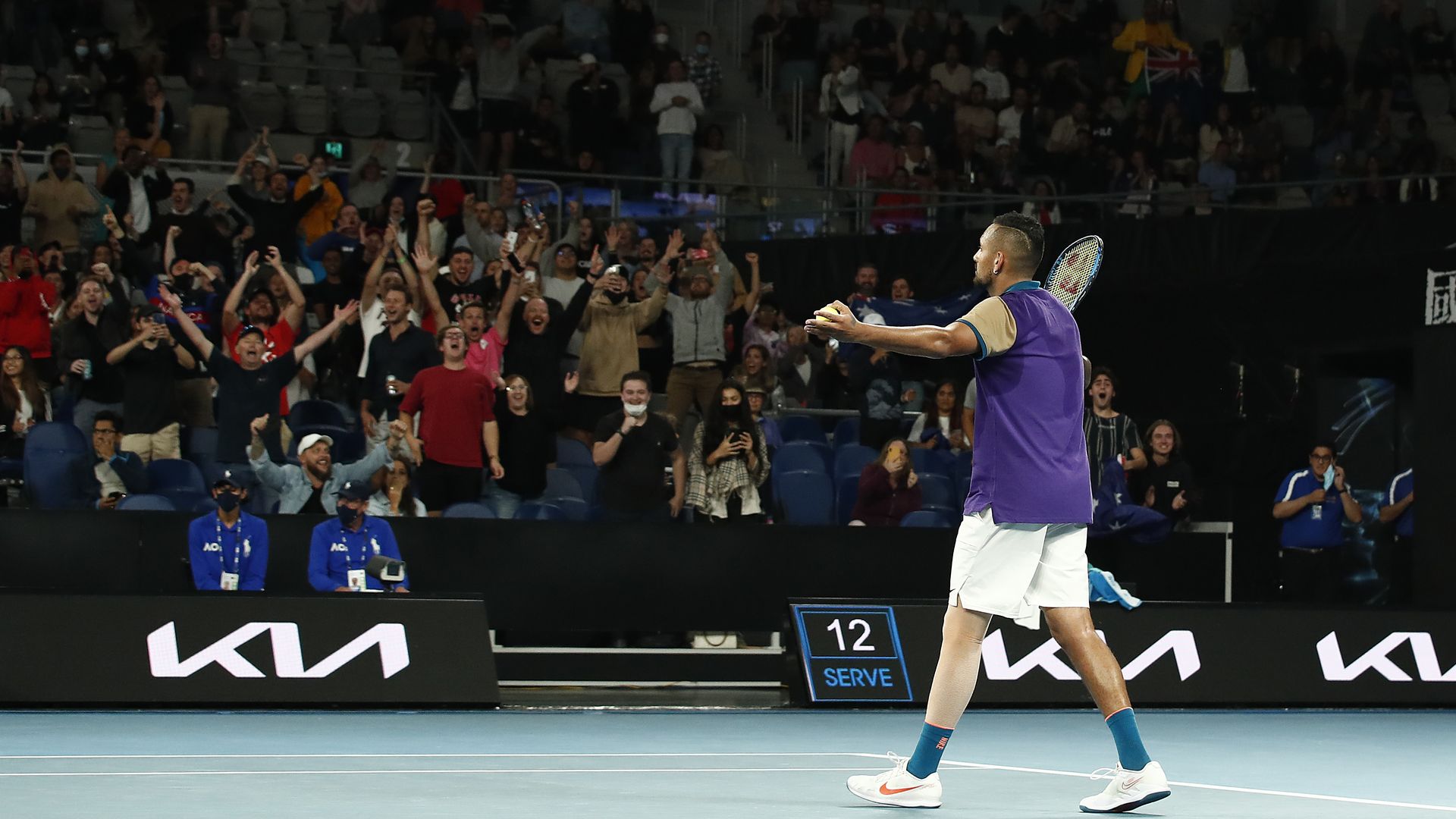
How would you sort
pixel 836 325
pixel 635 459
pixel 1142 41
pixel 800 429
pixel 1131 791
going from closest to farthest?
pixel 836 325 → pixel 1131 791 → pixel 635 459 → pixel 800 429 → pixel 1142 41

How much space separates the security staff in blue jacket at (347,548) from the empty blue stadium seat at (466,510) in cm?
112

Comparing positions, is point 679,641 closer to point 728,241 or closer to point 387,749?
point 387,749

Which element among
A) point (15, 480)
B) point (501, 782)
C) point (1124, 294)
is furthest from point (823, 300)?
point (501, 782)

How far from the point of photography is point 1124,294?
19609 mm

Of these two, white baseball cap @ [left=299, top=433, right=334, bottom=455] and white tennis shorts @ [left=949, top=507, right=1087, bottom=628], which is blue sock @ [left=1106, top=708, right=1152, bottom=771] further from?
white baseball cap @ [left=299, top=433, right=334, bottom=455]

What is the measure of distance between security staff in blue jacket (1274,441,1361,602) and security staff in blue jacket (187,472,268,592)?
8.35 meters

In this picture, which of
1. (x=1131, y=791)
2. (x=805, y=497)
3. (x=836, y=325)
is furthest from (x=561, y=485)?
(x=836, y=325)

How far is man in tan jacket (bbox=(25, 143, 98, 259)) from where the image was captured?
17250 mm

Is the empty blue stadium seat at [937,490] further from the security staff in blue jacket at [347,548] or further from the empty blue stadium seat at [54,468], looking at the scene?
the empty blue stadium seat at [54,468]

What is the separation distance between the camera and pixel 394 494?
13.9 meters

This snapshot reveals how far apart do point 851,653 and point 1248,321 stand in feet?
25.2

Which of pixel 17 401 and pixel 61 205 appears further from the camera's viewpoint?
pixel 61 205

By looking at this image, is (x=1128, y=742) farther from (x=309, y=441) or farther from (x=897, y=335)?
(x=309, y=441)

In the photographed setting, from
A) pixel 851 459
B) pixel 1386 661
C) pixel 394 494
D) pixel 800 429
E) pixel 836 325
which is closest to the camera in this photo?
pixel 836 325
